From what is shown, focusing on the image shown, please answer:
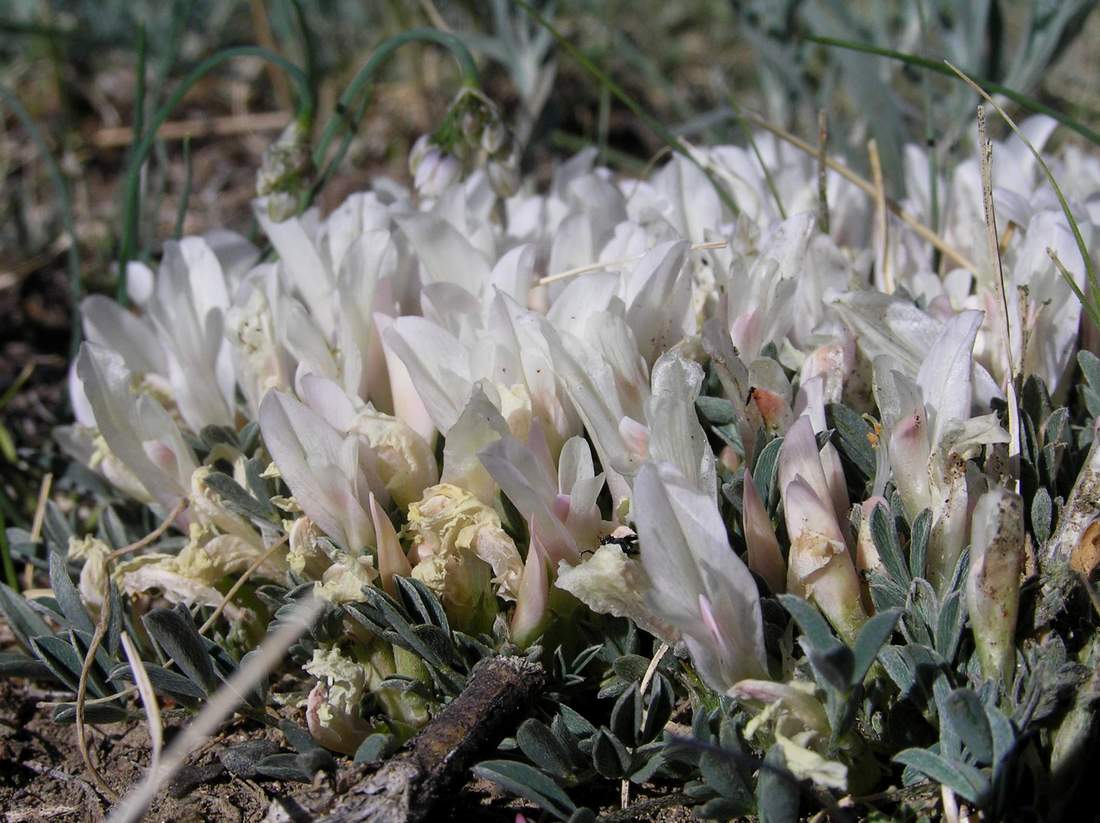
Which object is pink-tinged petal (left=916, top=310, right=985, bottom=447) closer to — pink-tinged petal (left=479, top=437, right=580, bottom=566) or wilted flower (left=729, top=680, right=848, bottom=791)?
wilted flower (left=729, top=680, right=848, bottom=791)

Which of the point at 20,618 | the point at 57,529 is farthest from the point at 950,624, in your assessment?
the point at 57,529

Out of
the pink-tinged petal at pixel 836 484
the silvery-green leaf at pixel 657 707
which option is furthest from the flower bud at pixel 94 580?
the pink-tinged petal at pixel 836 484

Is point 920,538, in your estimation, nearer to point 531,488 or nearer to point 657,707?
point 657,707

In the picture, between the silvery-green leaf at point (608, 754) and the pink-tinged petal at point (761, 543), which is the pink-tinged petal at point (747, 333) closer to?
the pink-tinged petal at point (761, 543)

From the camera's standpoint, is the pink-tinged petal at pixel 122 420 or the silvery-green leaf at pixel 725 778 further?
the pink-tinged petal at pixel 122 420

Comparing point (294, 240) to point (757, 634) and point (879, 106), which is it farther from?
point (879, 106)

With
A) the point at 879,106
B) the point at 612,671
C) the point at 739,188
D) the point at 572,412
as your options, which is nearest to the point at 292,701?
the point at 612,671
